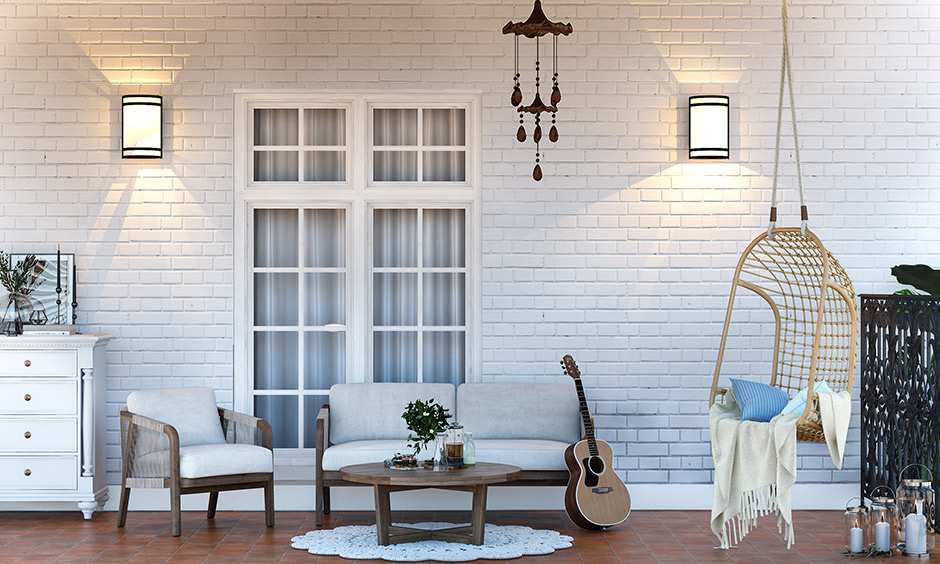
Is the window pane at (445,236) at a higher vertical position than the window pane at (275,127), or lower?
lower

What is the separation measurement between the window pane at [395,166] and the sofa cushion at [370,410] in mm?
1465

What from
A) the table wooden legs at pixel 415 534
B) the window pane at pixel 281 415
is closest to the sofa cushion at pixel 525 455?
the table wooden legs at pixel 415 534

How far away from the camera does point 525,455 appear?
6289 mm

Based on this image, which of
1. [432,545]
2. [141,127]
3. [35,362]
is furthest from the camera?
[141,127]

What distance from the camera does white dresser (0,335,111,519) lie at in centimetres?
647

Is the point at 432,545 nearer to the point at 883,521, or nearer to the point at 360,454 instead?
the point at 360,454

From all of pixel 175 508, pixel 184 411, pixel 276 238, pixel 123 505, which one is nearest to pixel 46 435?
pixel 123 505

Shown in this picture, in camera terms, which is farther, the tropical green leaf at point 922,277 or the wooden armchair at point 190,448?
the tropical green leaf at point 922,277

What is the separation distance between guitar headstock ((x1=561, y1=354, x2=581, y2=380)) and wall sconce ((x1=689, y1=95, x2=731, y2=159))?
1661 millimetres

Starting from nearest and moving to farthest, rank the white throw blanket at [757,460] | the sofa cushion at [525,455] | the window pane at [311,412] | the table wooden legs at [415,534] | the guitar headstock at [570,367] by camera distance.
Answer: the white throw blanket at [757,460]
the table wooden legs at [415,534]
the sofa cushion at [525,455]
the guitar headstock at [570,367]
the window pane at [311,412]

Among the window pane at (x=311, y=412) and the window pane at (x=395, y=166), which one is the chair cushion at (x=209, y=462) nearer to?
the window pane at (x=311, y=412)

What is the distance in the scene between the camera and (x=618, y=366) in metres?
7.08

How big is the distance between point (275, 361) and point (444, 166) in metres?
1.80

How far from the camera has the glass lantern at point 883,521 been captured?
5.60 meters
